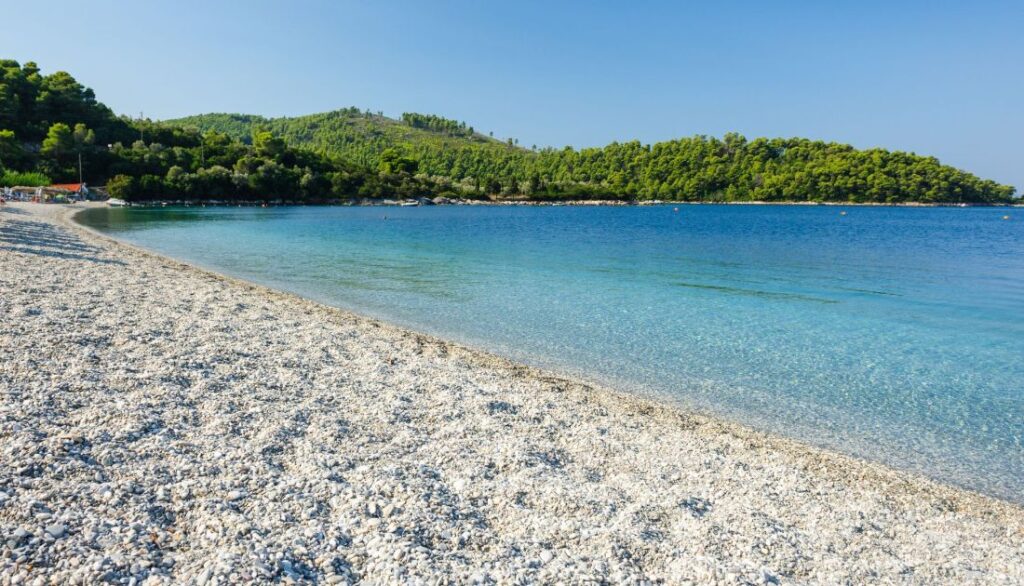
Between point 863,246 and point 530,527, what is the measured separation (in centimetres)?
4475

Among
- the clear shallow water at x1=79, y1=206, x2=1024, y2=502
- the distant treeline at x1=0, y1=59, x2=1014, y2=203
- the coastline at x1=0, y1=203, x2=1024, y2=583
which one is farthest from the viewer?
the distant treeline at x1=0, y1=59, x2=1014, y2=203

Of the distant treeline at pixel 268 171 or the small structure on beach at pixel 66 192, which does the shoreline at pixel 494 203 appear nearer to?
the distant treeline at pixel 268 171

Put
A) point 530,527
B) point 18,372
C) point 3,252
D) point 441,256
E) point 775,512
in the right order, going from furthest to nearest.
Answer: point 441,256, point 3,252, point 18,372, point 775,512, point 530,527

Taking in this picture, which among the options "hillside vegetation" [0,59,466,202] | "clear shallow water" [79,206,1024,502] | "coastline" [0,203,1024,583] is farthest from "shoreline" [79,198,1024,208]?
"coastline" [0,203,1024,583]

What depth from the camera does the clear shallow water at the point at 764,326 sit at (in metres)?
8.34

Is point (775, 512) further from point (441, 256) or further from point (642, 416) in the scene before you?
point (441, 256)

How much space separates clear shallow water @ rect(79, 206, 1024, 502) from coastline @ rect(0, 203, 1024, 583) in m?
1.34

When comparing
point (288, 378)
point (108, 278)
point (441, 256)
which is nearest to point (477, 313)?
point (288, 378)

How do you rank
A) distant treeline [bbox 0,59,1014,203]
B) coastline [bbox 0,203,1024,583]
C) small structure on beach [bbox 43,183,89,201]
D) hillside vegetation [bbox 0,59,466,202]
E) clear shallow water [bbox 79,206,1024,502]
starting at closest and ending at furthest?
coastline [bbox 0,203,1024,583] → clear shallow water [bbox 79,206,1024,502] → small structure on beach [bbox 43,183,89,201] → hillside vegetation [bbox 0,59,466,202] → distant treeline [bbox 0,59,1014,203]

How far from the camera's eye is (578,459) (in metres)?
6.39

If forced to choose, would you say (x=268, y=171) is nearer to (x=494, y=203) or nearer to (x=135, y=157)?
(x=135, y=157)

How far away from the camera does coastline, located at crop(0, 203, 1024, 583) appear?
4.15 meters

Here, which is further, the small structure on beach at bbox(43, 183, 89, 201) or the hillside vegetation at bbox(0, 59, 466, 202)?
the hillside vegetation at bbox(0, 59, 466, 202)

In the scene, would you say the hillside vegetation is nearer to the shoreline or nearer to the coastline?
the shoreline
